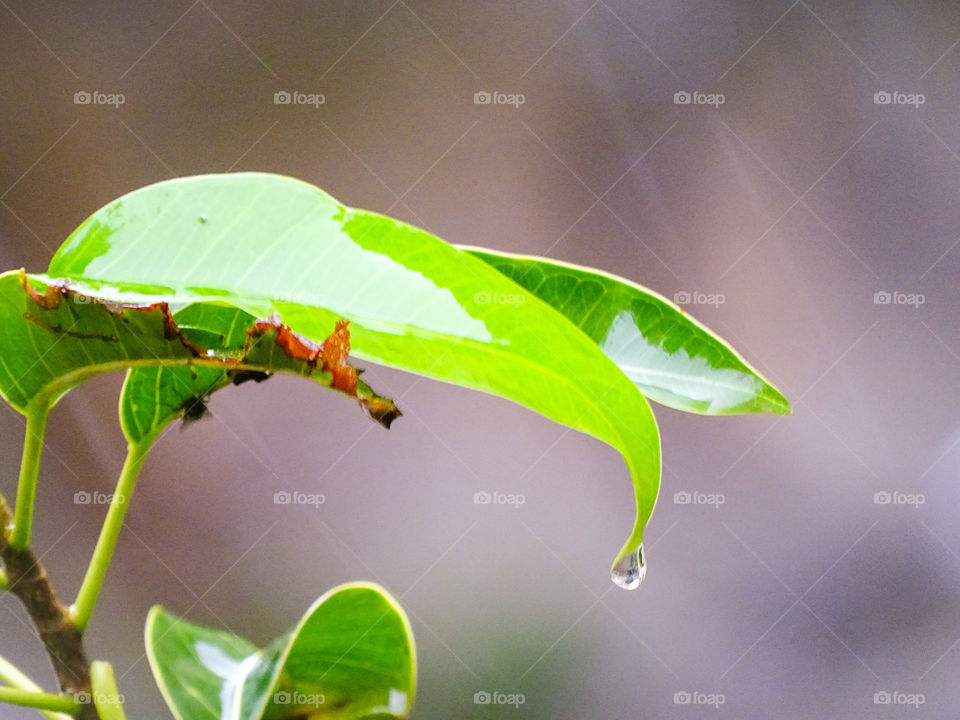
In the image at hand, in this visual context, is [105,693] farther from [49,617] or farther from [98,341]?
[98,341]

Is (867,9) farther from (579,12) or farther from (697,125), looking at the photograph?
(579,12)

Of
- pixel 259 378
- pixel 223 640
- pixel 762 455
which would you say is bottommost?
pixel 223 640

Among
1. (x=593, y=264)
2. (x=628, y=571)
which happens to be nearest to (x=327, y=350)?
(x=628, y=571)

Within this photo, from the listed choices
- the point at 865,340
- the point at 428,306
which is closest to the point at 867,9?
the point at 865,340

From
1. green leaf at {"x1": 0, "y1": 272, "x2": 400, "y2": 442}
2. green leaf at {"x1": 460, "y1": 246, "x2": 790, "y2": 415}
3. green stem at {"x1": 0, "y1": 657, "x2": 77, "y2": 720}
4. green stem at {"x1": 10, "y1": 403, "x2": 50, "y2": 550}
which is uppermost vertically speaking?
green leaf at {"x1": 460, "y1": 246, "x2": 790, "y2": 415}

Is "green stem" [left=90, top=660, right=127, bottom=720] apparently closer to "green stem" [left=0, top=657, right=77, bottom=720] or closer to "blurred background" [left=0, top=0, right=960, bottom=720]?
"green stem" [left=0, top=657, right=77, bottom=720]

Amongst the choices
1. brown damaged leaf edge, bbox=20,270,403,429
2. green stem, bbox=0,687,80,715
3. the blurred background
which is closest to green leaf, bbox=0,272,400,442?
brown damaged leaf edge, bbox=20,270,403,429
